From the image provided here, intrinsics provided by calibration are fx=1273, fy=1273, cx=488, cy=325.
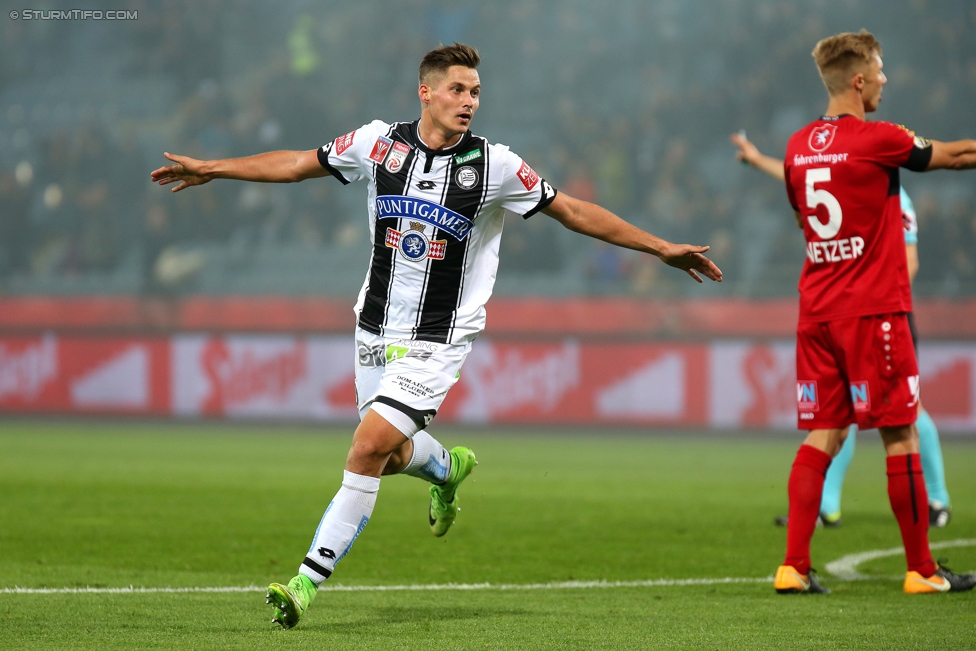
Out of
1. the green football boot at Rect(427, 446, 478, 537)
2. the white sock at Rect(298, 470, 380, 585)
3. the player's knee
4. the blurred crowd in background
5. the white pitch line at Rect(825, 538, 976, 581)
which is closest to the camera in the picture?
the white sock at Rect(298, 470, 380, 585)

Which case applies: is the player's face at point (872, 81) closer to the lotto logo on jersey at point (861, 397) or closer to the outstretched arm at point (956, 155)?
the outstretched arm at point (956, 155)

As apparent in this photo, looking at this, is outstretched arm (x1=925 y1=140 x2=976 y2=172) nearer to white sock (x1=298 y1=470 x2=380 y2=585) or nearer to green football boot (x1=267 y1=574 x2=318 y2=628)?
white sock (x1=298 y1=470 x2=380 y2=585)

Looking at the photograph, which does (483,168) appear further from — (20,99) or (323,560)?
(20,99)

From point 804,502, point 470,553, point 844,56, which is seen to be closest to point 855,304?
point 804,502

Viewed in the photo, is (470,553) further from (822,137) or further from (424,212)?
(822,137)

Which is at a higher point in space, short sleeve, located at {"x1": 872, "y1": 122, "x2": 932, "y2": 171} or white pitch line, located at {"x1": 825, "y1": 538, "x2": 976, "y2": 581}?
short sleeve, located at {"x1": 872, "y1": 122, "x2": 932, "y2": 171}

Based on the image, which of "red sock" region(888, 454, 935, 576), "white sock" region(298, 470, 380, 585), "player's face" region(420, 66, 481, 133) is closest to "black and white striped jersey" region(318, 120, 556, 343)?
"player's face" region(420, 66, 481, 133)

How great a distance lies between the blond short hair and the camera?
5.47 metres

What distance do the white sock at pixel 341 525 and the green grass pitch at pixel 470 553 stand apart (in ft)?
0.74

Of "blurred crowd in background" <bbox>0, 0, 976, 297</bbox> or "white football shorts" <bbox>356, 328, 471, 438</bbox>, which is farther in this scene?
"blurred crowd in background" <bbox>0, 0, 976, 297</bbox>

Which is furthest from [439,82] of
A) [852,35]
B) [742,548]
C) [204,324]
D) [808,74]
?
[808,74]

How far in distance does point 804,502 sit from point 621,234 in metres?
1.48

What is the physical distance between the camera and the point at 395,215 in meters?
5.06

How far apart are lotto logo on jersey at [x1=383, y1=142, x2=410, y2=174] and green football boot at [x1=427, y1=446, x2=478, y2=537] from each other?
1440 millimetres
